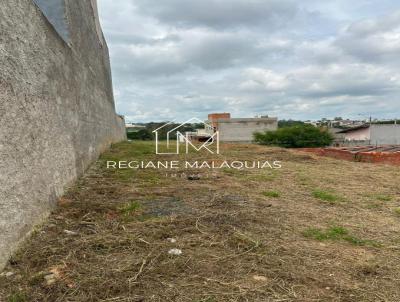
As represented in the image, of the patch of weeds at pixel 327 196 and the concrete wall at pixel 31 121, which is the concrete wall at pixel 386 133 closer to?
the patch of weeds at pixel 327 196

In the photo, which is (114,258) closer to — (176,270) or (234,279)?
(176,270)

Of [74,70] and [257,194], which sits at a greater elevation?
[74,70]

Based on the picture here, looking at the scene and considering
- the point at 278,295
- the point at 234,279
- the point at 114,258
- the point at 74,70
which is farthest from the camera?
the point at 74,70

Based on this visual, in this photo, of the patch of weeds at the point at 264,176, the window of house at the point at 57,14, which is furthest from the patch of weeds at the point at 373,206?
the window of house at the point at 57,14

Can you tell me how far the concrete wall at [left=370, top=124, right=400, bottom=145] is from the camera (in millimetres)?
31672

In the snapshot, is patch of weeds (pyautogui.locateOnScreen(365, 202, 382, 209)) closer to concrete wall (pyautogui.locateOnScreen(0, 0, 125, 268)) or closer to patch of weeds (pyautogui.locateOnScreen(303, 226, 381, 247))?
patch of weeds (pyautogui.locateOnScreen(303, 226, 381, 247))

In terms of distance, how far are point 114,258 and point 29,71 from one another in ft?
6.42

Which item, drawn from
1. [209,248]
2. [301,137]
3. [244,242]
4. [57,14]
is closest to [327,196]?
[244,242]

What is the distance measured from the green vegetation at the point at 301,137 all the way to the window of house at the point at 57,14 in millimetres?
20120

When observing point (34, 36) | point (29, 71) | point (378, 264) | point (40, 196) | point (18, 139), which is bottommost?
point (378, 264)

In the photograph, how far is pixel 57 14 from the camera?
5863mm

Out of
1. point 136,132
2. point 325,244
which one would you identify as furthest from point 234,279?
point 136,132

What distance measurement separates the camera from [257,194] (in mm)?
5074

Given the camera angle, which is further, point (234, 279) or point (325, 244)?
point (325, 244)
